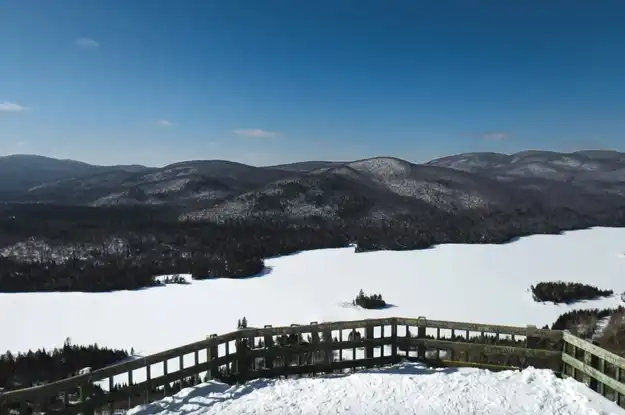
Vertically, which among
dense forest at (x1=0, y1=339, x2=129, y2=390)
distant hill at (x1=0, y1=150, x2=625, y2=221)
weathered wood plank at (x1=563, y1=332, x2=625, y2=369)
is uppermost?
distant hill at (x1=0, y1=150, x2=625, y2=221)

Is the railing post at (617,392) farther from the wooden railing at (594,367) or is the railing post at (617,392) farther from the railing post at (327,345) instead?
the railing post at (327,345)

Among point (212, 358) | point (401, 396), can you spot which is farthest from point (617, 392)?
point (212, 358)

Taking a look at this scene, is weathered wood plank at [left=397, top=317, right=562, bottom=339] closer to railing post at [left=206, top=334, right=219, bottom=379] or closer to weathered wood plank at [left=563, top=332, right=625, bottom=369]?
weathered wood plank at [left=563, top=332, right=625, bottom=369]

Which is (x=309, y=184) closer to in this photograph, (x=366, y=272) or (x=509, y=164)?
(x=366, y=272)

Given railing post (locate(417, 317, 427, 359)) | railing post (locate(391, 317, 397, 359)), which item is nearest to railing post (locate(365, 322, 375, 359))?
railing post (locate(391, 317, 397, 359))

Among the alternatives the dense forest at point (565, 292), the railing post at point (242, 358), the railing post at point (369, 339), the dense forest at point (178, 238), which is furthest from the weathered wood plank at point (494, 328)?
the dense forest at point (178, 238)

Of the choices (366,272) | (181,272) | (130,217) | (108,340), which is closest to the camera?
(108,340)

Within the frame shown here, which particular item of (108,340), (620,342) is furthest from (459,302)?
(108,340)
